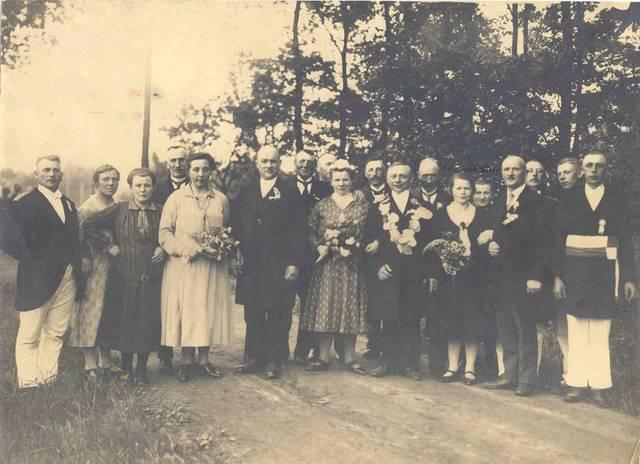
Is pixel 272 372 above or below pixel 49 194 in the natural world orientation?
below

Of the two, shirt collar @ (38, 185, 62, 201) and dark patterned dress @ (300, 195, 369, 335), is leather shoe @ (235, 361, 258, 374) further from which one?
shirt collar @ (38, 185, 62, 201)

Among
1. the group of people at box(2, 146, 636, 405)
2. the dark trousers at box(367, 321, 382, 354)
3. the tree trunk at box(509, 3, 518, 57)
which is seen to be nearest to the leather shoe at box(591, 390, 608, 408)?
the group of people at box(2, 146, 636, 405)

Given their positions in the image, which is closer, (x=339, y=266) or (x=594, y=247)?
(x=594, y=247)

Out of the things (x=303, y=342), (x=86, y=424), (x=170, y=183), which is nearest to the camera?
(x=86, y=424)

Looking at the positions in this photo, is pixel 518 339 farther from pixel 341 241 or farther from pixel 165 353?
pixel 165 353

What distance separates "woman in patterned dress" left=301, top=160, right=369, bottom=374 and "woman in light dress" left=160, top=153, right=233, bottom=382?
2.41ft

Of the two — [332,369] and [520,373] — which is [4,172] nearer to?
[332,369]

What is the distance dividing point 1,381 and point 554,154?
4.24 m

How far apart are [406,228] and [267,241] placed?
3.38 ft

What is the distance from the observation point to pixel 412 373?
459 cm

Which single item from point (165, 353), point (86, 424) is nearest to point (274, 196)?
point (165, 353)

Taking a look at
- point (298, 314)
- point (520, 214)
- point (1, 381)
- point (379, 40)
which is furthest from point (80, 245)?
point (520, 214)

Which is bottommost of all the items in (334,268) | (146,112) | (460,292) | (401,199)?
(460,292)

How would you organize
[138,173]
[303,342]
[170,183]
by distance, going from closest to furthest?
[138,173] < [170,183] < [303,342]
